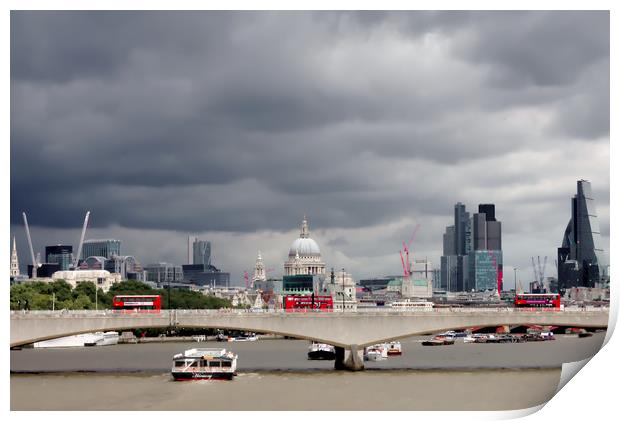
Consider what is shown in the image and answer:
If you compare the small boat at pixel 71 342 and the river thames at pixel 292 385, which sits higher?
the small boat at pixel 71 342

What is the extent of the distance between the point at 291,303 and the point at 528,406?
293 ft

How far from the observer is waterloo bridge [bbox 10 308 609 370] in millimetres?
73938

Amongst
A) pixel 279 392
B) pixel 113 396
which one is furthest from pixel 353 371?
pixel 113 396

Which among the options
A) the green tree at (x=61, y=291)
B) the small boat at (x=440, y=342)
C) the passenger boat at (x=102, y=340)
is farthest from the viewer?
the green tree at (x=61, y=291)

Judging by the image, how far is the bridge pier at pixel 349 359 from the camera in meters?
74.9

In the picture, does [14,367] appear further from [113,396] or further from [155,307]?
[113,396]

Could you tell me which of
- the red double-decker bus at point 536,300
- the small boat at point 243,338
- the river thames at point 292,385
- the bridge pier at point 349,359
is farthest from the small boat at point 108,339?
the bridge pier at point 349,359

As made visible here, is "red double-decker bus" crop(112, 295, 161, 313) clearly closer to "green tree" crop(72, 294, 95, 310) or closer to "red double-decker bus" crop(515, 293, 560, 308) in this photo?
"green tree" crop(72, 294, 95, 310)

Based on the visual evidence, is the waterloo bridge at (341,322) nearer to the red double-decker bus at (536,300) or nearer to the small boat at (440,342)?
the red double-decker bus at (536,300)

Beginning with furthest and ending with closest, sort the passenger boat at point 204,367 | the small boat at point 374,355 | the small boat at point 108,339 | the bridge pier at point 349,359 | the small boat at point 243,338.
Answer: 1. the small boat at point 243,338
2. the small boat at point 108,339
3. the small boat at point 374,355
4. the bridge pier at point 349,359
5. the passenger boat at point 204,367

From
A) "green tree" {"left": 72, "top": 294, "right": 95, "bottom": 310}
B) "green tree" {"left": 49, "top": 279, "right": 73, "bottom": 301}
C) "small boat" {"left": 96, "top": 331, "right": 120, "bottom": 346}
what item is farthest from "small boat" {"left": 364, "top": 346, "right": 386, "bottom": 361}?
"green tree" {"left": 49, "top": 279, "right": 73, "bottom": 301}

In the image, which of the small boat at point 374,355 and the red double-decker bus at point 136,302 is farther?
the red double-decker bus at point 136,302

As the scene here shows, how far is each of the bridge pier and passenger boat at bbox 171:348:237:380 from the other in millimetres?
9300

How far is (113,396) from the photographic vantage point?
56.2m
